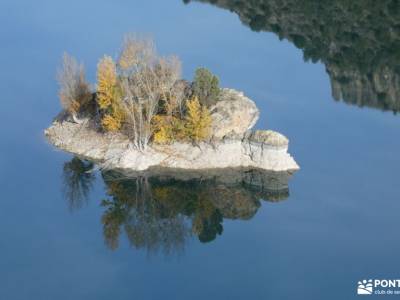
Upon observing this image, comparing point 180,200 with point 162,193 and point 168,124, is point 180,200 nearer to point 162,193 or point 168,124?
point 162,193

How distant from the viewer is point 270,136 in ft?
227

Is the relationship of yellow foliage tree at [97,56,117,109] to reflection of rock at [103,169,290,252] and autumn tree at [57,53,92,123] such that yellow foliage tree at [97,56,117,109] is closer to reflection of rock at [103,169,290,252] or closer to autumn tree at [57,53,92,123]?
autumn tree at [57,53,92,123]

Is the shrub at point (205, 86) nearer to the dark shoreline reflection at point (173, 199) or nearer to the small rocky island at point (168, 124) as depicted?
the small rocky island at point (168, 124)

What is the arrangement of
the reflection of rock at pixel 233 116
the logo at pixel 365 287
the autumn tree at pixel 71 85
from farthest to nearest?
the autumn tree at pixel 71 85
the reflection of rock at pixel 233 116
the logo at pixel 365 287

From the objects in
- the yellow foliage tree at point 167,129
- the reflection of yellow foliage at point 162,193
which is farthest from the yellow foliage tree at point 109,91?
the reflection of yellow foliage at point 162,193

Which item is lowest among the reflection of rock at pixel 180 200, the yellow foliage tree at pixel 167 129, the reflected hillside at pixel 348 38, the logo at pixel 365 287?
the logo at pixel 365 287

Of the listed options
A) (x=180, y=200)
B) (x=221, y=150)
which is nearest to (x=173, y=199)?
(x=180, y=200)

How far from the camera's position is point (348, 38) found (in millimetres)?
89125

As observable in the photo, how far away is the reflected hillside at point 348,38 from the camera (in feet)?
274

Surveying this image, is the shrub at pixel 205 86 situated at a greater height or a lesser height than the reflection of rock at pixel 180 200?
greater

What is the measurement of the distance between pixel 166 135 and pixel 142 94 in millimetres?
4411

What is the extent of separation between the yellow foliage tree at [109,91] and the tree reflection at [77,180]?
4140 mm

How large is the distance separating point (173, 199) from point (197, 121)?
7148 millimetres

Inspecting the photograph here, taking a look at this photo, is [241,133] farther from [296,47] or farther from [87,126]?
[296,47]
